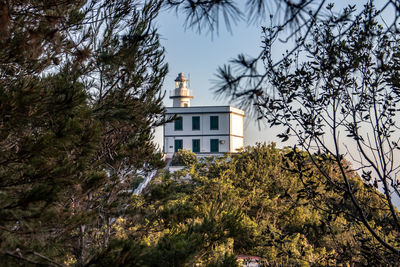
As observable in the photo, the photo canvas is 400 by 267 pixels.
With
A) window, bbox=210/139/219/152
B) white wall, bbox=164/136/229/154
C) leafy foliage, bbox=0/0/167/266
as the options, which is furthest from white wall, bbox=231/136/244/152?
leafy foliage, bbox=0/0/167/266

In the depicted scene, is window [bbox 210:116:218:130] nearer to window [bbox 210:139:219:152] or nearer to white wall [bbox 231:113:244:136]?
window [bbox 210:139:219:152]

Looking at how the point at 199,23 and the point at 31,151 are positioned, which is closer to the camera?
the point at 199,23

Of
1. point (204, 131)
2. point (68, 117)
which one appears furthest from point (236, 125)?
point (68, 117)

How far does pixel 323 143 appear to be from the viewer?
4324 mm

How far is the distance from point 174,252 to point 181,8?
410 cm

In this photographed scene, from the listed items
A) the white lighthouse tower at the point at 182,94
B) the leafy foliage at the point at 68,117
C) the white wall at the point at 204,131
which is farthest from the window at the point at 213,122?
the leafy foliage at the point at 68,117

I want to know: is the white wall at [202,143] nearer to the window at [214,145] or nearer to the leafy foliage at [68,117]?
the window at [214,145]

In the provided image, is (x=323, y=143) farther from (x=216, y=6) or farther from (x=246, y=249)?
(x=246, y=249)

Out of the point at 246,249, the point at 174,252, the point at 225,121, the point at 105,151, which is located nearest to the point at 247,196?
the point at 246,249

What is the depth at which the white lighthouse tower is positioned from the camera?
4225 centimetres

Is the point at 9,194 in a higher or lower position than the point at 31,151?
lower

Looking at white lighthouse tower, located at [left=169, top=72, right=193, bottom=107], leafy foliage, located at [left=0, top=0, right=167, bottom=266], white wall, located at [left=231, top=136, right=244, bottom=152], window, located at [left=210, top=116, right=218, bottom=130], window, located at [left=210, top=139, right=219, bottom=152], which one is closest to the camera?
leafy foliage, located at [left=0, top=0, right=167, bottom=266]

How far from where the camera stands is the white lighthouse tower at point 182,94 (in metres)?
42.2

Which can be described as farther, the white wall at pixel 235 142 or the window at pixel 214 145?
the white wall at pixel 235 142
